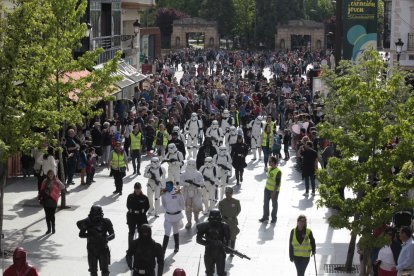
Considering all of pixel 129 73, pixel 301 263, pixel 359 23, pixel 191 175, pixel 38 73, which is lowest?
pixel 301 263

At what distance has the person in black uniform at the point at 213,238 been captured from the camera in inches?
613

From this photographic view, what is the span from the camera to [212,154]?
2556 cm

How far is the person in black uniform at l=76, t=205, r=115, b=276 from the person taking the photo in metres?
15.8

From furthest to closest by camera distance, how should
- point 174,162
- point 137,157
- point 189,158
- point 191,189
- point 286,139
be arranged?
1. point 189,158
2. point 286,139
3. point 137,157
4. point 174,162
5. point 191,189

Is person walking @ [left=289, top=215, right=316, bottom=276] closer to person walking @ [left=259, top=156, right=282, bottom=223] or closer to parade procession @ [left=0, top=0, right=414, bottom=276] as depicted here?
parade procession @ [left=0, top=0, right=414, bottom=276]

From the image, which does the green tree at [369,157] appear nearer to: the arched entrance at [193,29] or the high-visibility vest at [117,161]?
the high-visibility vest at [117,161]

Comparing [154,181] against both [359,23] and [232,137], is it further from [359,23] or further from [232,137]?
[359,23]

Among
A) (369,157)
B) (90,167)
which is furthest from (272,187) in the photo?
(90,167)

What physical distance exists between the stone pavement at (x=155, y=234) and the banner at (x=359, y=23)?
22.7 ft

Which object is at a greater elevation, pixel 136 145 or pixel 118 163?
pixel 136 145

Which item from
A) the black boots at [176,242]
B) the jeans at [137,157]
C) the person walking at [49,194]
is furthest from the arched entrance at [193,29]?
the black boots at [176,242]

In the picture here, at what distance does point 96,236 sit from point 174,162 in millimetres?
8330

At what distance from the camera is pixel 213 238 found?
15.6 m

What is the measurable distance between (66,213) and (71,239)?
260cm
